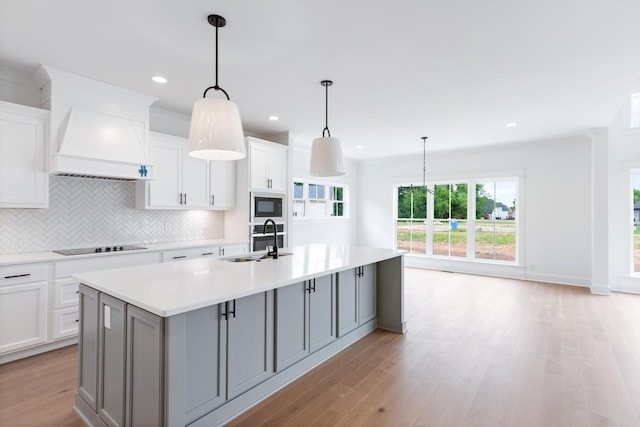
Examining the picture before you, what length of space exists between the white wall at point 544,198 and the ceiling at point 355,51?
1.59 meters

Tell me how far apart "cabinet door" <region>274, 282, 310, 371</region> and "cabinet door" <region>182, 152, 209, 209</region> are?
2.46 m

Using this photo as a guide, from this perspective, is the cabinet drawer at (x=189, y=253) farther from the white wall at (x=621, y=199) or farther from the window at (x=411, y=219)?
the white wall at (x=621, y=199)

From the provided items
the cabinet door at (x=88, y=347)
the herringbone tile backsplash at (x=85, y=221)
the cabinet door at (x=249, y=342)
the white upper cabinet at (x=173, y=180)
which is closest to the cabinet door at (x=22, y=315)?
the herringbone tile backsplash at (x=85, y=221)

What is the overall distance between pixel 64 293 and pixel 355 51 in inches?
136

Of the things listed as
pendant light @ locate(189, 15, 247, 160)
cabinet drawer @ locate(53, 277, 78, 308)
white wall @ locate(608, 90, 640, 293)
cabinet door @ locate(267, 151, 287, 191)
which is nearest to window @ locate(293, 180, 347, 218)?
cabinet door @ locate(267, 151, 287, 191)

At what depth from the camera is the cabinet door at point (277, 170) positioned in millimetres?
5191

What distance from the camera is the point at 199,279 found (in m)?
2.14

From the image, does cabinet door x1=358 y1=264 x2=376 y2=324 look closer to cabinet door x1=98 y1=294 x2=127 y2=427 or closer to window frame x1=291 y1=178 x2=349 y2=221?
cabinet door x1=98 y1=294 x2=127 y2=427

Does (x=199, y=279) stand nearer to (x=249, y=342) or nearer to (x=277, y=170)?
(x=249, y=342)

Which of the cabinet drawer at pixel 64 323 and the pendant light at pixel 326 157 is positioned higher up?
the pendant light at pixel 326 157

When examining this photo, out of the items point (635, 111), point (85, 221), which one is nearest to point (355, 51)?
point (85, 221)

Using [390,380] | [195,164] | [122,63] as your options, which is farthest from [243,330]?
[195,164]

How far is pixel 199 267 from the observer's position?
255 centimetres

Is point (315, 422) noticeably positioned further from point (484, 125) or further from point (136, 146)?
point (484, 125)
